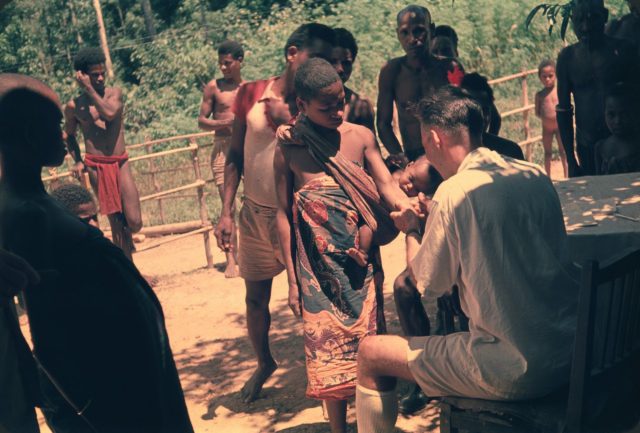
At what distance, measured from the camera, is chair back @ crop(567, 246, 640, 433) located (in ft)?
10.1

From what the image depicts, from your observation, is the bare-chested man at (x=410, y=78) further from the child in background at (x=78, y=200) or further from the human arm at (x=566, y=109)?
the child in background at (x=78, y=200)

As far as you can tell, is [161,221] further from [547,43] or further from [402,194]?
[547,43]

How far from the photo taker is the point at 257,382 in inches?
226

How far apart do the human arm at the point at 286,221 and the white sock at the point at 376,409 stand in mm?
881

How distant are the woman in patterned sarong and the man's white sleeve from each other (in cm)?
103

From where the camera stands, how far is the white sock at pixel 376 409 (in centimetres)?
387

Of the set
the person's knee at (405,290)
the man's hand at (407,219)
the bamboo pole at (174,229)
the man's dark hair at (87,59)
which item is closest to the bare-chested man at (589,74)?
the person's knee at (405,290)

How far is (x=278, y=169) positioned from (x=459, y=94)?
1.29 metres

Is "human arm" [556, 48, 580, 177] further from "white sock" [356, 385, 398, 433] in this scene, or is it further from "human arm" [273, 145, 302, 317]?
"white sock" [356, 385, 398, 433]

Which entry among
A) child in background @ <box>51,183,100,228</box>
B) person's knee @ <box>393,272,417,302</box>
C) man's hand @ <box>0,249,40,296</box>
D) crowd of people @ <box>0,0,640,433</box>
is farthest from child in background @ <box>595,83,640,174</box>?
man's hand @ <box>0,249,40,296</box>

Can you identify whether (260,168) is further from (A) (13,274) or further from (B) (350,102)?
(A) (13,274)

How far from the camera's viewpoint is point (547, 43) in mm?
Answer: 19031

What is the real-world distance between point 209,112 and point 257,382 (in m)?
4.13

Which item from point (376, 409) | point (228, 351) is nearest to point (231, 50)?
point (228, 351)
